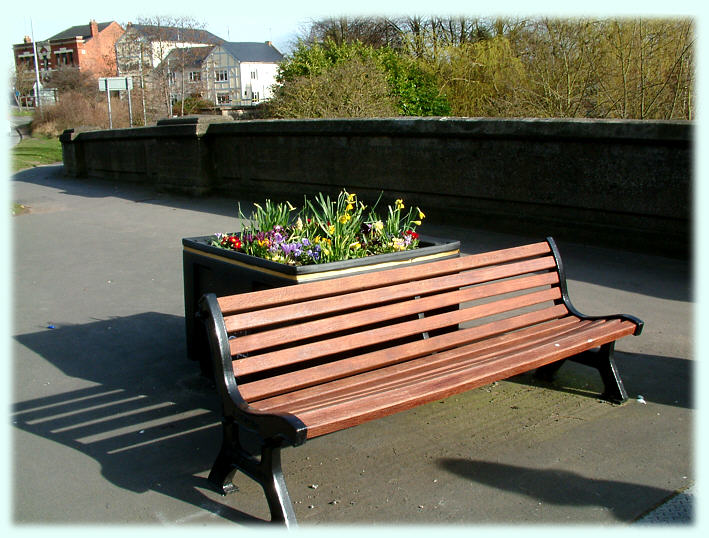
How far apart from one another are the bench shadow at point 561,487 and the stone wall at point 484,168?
187 inches

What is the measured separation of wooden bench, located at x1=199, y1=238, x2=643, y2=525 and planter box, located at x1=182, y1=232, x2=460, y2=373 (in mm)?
356

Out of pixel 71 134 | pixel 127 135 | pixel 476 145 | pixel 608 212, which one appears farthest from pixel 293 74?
pixel 608 212

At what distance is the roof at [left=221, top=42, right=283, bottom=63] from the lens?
95875mm

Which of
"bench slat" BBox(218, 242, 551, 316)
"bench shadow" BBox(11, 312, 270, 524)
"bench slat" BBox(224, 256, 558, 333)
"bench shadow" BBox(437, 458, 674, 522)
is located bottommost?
"bench shadow" BBox(437, 458, 674, 522)

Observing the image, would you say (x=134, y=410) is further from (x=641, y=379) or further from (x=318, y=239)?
(x=641, y=379)

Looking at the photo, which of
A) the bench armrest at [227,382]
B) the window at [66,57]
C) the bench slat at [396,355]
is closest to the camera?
the bench armrest at [227,382]

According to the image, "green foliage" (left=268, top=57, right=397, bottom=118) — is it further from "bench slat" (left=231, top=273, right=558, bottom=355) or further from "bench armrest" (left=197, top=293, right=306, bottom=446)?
"bench armrest" (left=197, top=293, right=306, bottom=446)

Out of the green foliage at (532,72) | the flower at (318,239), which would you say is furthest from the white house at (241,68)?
the flower at (318,239)

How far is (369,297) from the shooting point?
385 cm

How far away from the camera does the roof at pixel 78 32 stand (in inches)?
3819

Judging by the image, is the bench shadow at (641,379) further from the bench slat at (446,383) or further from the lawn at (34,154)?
the lawn at (34,154)

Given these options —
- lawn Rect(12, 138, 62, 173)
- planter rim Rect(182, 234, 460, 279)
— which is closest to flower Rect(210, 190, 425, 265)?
planter rim Rect(182, 234, 460, 279)

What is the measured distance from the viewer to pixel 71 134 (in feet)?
58.0

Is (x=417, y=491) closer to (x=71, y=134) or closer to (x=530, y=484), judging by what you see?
(x=530, y=484)
